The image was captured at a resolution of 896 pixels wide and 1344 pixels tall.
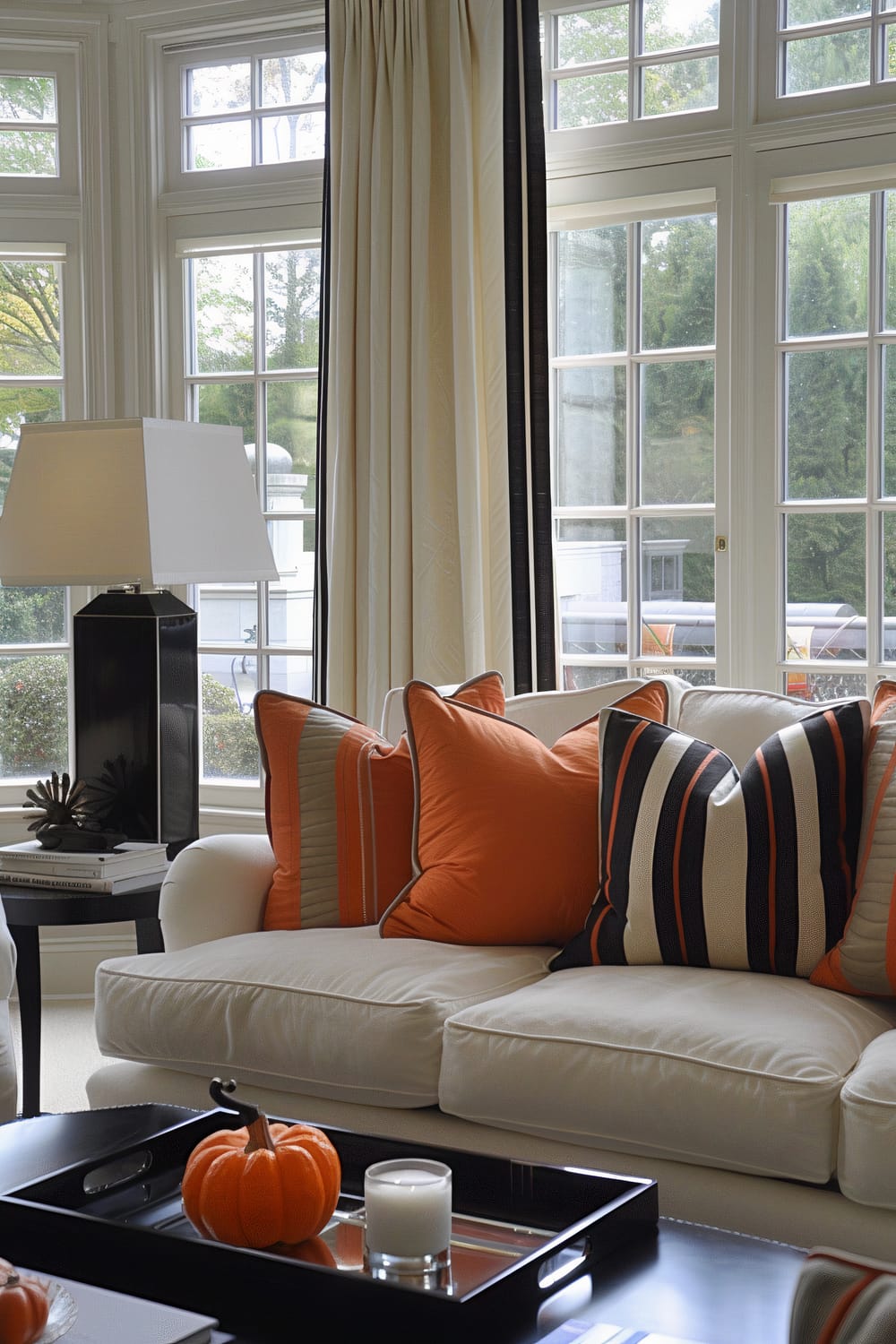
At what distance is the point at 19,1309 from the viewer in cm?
121

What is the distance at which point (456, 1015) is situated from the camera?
2.20 metres

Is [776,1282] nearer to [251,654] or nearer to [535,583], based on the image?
[535,583]

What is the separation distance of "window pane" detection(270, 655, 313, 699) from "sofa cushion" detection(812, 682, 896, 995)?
7.36 ft

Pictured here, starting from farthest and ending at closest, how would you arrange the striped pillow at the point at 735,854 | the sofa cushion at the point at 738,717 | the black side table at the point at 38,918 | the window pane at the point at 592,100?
the window pane at the point at 592,100, the black side table at the point at 38,918, the sofa cushion at the point at 738,717, the striped pillow at the point at 735,854

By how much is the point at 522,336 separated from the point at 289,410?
0.86 m

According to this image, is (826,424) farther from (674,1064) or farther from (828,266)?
(674,1064)

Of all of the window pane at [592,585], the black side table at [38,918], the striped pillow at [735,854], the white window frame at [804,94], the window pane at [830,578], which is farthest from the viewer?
the window pane at [592,585]

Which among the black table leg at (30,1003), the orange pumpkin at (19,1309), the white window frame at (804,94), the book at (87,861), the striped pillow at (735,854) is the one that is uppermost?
the white window frame at (804,94)

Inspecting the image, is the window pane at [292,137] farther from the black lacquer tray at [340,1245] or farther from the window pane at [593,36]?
the black lacquer tray at [340,1245]

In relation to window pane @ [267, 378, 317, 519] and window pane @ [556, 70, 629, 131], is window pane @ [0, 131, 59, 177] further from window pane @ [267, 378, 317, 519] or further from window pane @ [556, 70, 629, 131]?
window pane @ [556, 70, 629, 131]

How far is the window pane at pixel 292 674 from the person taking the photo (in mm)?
4258

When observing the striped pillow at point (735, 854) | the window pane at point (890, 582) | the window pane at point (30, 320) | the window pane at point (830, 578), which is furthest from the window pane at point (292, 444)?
the striped pillow at point (735, 854)

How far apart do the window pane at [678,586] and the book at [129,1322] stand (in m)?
2.67

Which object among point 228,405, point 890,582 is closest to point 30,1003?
point 228,405
